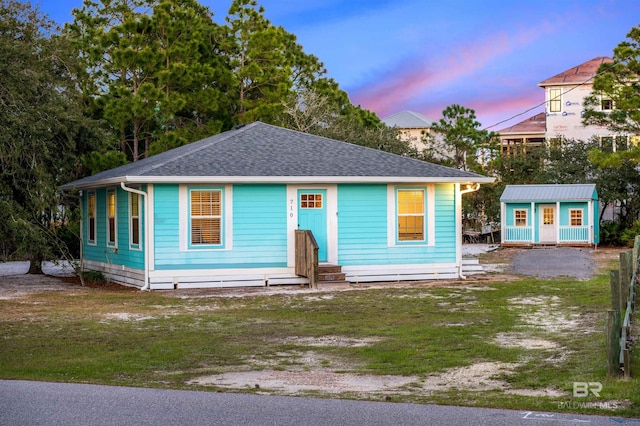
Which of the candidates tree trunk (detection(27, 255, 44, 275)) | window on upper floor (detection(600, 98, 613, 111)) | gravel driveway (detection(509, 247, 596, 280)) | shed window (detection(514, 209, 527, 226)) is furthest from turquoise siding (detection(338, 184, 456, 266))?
shed window (detection(514, 209, 527, 226))

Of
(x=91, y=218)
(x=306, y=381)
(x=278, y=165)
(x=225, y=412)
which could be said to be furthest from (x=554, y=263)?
(x=225, y=412)

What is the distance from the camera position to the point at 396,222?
22.7m

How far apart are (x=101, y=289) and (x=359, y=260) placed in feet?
21.2

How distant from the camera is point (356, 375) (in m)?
10.0

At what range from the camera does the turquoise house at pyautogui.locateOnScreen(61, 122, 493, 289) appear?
835 inches

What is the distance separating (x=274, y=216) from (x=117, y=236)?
455cm

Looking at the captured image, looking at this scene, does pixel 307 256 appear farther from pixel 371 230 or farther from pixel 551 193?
pixel 551 193

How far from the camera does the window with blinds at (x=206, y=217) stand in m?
21.5

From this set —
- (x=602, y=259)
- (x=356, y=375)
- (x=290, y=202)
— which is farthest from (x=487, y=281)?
(x=356, y=375)

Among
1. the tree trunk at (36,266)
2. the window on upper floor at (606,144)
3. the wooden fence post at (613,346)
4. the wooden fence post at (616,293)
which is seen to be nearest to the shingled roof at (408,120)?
the window on upper floor at (606,144)

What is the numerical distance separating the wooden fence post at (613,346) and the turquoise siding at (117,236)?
14151 millimetres

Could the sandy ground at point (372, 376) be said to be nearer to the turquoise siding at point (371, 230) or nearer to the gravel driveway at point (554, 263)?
the turquoise siding at point (371, 230)

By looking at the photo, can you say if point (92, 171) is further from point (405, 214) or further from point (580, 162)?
point (580, 162)

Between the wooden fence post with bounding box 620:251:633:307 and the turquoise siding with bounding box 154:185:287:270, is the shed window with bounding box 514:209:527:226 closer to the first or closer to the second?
the turquoise siding with bounding box 154:185:287:270
